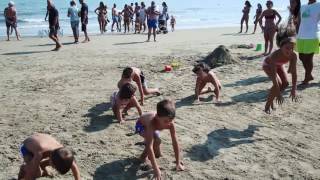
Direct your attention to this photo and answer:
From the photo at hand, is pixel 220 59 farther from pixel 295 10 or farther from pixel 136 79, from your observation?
pixel 136 79

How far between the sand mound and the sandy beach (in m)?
0.25

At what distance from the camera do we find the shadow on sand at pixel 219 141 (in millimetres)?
5543

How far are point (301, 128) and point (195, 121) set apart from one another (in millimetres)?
1518

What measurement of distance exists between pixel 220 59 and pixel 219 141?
493 cm

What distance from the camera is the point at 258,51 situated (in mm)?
12602

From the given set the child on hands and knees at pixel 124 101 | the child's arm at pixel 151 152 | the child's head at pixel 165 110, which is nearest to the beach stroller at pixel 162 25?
the child on hands and knees at pixel 124 101

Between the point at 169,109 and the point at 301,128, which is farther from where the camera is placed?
the point at 301,128

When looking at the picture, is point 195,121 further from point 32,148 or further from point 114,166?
point 32,148

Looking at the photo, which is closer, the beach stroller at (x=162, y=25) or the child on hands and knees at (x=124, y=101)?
the child on hands and knees at (x=124, y=101)

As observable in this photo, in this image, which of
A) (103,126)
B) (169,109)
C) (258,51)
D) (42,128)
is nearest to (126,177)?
(169,109)

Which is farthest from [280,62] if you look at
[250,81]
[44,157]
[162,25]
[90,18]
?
[90,18]

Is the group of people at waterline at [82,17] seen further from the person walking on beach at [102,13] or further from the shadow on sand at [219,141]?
the shadow on sand at [219,141]

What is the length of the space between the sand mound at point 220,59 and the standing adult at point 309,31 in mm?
2492

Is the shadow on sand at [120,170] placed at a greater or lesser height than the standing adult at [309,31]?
lesser
